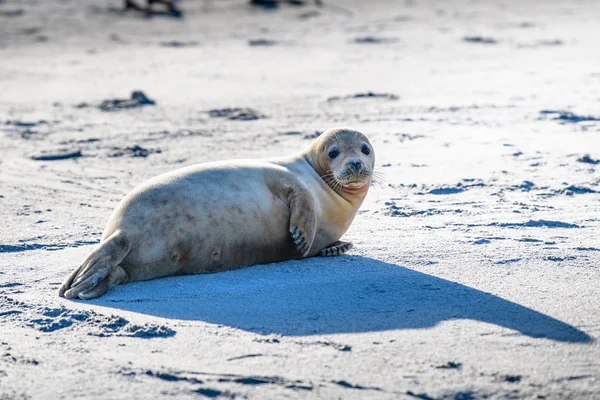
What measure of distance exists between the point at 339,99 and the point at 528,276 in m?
5.31

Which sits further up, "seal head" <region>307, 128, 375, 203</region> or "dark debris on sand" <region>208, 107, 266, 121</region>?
"seal head" <region>307, 128, 375, 203</region>

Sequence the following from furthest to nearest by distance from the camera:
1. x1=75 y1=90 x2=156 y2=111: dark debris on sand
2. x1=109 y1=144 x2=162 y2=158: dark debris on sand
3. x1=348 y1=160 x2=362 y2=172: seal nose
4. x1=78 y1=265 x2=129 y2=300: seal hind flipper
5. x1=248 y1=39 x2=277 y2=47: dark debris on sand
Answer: x1=248 y1=39 x2=277 y2=47: dark debris on sand
x1=75 y1=90 x2=156 y2=111: dark debris on sand
x1=109 y1=144 x2=162 y2=158: dark debris on sand
x1=348 y1=160 x2=362 y2=172: seal nose
x1=78 y1=265 x2=129 y2=300: seal hind flipper

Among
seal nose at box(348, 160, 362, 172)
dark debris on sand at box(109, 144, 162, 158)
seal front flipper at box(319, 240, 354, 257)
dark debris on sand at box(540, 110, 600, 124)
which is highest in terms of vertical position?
seal nose at box(348, 160, 362, 172)

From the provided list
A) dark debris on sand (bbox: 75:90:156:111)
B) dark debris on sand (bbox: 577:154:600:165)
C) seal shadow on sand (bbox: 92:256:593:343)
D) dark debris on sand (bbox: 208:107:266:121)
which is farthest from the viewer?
dark debris on sand (bbox: 75:90:156:111)

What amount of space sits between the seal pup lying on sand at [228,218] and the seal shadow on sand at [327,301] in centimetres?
9

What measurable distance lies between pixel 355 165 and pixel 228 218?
78 centimetres

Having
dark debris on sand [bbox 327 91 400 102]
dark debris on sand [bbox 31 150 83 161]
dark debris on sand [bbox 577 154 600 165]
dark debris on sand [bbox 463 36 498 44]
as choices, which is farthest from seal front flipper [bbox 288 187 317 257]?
dark debris on sand [bbox 463 36 498 44]

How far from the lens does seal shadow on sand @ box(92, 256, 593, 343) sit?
395cm

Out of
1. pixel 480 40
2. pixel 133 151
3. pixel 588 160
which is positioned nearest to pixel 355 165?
pixel 588 160

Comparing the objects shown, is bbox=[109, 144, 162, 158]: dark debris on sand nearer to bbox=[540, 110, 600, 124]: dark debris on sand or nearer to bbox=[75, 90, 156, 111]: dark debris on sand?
bbox=[75, 90, 156, 111]: dark debris on sand

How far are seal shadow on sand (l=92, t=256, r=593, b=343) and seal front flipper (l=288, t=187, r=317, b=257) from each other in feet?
0.53

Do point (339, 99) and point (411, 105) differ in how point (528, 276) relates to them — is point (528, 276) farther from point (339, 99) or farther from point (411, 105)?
point (339, 99)

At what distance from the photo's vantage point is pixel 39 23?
627 inches

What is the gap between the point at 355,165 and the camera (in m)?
5.27
